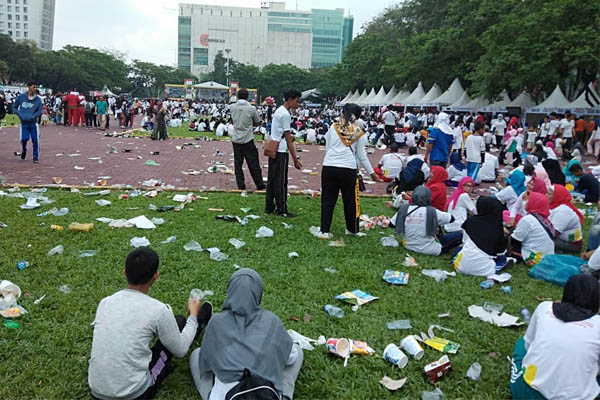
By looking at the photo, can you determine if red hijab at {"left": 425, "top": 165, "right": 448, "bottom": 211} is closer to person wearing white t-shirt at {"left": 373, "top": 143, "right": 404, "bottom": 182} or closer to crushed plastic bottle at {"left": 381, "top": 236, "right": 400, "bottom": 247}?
crushed plastic bottle at {"left": 381, "top": 236, "right": 400, "bottom": 247}

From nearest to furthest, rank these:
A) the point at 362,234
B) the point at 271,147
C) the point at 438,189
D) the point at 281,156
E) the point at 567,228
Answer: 1. the point at 567,228
2. the point at 362,234
3. the point at 271,147
4. the point at 281,156
5. the point at 438,189

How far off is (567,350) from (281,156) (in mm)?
4765

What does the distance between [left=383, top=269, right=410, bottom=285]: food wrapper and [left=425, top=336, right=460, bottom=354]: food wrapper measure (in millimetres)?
1096

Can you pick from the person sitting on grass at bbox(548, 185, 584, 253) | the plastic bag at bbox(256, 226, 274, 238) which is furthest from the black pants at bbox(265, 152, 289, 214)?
the person sitting on grass at bbox(548, 185, 584, 253)

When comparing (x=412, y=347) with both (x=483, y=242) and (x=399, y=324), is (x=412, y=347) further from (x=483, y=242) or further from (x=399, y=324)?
(x=483, y=242)

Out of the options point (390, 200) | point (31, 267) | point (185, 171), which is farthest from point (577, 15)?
point (31, 267)

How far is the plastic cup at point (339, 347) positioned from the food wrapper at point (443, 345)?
642 mm

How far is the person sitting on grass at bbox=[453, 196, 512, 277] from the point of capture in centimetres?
511

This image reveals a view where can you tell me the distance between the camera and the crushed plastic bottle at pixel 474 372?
3.22m

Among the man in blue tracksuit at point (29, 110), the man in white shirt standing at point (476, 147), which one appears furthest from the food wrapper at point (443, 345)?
the man in blue tracksuit at point (29, 110)

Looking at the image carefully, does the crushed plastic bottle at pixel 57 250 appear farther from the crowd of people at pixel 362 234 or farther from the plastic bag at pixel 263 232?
the crowd of people at pixel 362 234

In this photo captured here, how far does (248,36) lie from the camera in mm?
134375

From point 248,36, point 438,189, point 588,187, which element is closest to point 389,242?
point 438,189

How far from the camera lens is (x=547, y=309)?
2.91 m
